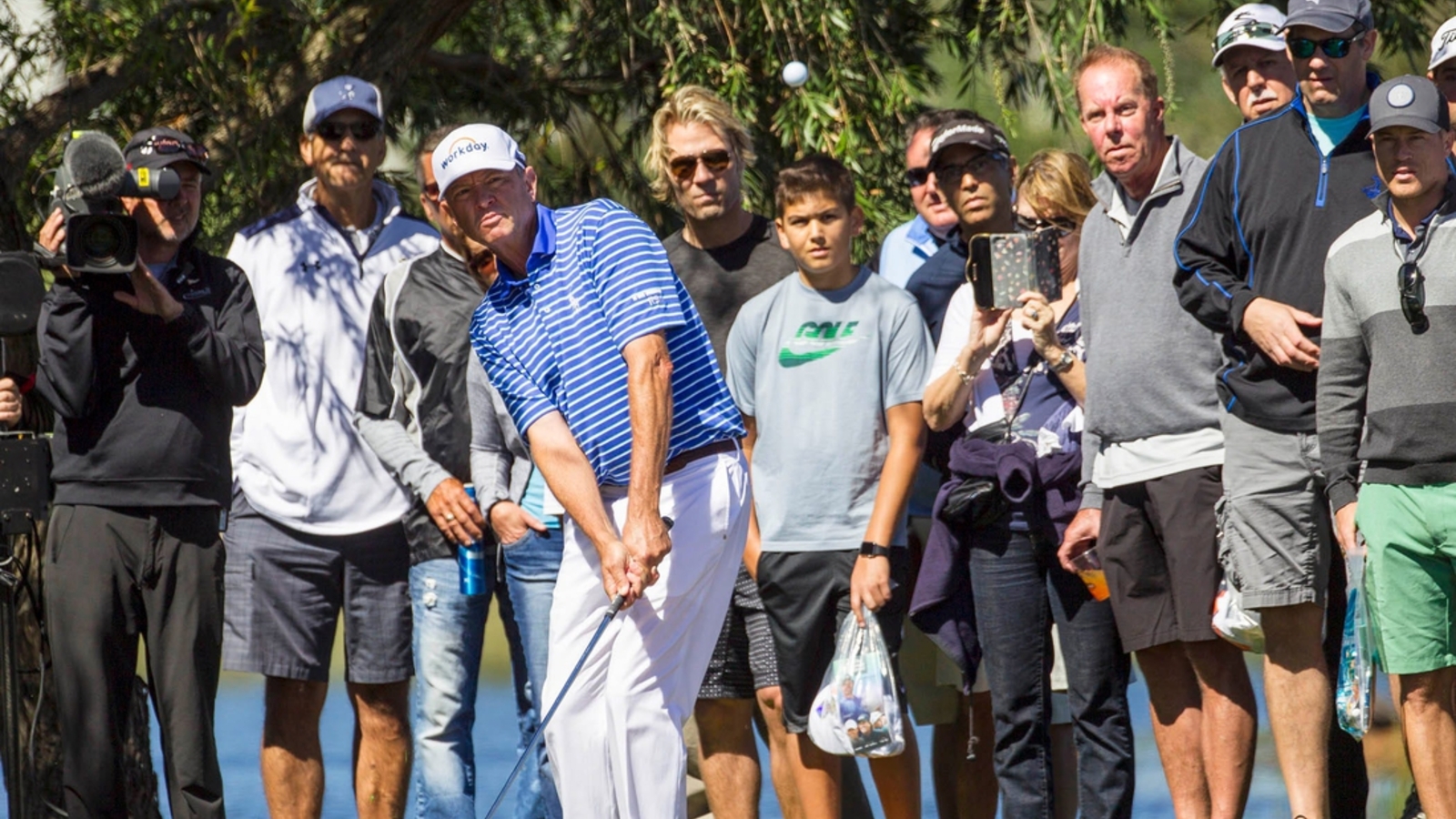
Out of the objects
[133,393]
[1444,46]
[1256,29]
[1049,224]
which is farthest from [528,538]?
[1444,46]

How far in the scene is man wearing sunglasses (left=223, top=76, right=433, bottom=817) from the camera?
6.41 m

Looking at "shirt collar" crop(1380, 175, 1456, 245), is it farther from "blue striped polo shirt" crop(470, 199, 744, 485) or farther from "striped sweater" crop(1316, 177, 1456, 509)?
"blue striped polo shirt" crop(470, 199, 744, 485)

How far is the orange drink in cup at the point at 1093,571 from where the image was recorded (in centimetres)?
579

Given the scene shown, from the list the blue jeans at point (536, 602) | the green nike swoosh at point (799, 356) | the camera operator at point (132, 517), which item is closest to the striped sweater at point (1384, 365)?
the green nike swoosh at point (799, 356)

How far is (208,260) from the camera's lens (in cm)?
611

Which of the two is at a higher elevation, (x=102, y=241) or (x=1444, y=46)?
(x=1444, y=46)

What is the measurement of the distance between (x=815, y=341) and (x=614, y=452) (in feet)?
3.87

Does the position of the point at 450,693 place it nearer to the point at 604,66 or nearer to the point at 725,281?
the point at 725,281

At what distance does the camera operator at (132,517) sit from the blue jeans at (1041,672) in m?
2.28

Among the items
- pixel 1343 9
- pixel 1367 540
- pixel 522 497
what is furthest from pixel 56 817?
pixel 1343 9

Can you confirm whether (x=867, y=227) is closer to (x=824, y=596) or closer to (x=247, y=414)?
(x=824, y=596)

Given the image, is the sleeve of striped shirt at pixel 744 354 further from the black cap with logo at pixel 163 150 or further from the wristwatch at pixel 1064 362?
the black cap with logo at pixel 163 150

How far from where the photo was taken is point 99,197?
5.64m

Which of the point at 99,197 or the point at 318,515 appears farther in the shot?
the point at 318,515
